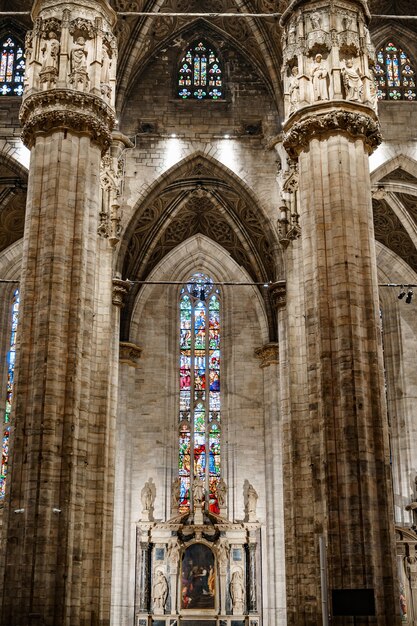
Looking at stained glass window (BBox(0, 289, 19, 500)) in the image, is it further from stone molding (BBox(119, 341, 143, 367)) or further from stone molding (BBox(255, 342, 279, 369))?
stone molding (BBox(255, 342, 279, 369))

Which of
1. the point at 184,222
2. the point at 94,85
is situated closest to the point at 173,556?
the point at 184,222

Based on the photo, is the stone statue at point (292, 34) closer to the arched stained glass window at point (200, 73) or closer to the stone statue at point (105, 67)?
the stone statue at point (105, 67)

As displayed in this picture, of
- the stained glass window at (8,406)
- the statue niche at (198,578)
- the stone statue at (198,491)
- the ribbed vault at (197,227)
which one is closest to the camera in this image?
the statue niche at (198,578)

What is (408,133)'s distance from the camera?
2597 cm

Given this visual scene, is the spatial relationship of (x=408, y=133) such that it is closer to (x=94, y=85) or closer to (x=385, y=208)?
(x=385, y=208)

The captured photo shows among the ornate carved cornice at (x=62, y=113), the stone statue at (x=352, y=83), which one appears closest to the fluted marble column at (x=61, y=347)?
the ornate carved cornice at (x=62, y=113)

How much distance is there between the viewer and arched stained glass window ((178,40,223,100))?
27.8 m

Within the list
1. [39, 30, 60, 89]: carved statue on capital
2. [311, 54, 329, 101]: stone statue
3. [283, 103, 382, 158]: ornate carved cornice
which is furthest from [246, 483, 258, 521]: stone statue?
[39, 30, 60, 89]: carved statue on capital

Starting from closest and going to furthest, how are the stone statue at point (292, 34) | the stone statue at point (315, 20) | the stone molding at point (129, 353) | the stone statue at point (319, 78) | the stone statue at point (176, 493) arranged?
1. the stone statue at point (319, 78)
2. the stone statue at point (315, 20)
3. the stone statue at point (292, 34)
4. the stone statue at point (176, 493)
5. the stone molding at point (129, 353)

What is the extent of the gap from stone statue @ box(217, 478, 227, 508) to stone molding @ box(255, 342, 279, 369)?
4098 millimetres

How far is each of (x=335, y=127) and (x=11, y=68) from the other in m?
12.9

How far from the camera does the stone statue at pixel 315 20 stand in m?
18.4

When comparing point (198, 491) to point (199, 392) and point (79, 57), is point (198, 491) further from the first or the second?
point (79, 57)

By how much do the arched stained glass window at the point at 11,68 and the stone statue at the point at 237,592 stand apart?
51.8 ft
